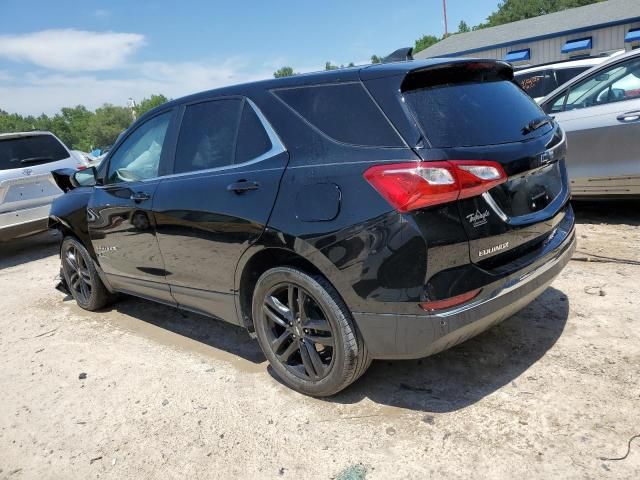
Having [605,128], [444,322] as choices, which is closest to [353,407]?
[444,322]

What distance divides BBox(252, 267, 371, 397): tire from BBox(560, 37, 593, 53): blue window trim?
30046 mm

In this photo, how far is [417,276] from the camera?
246cm

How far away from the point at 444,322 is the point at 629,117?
396 cm

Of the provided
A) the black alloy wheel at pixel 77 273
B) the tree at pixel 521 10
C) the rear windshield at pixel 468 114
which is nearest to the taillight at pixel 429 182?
the rear windshield at pixel 468 114

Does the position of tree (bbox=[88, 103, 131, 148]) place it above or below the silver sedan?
above

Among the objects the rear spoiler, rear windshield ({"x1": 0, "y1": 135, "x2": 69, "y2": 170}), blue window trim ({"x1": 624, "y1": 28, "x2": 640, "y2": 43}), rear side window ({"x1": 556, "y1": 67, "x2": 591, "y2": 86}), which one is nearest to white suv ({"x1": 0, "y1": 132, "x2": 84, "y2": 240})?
rear windshield ({"x1": 0, "y1": 135, "x2": 69, "y2": 170})

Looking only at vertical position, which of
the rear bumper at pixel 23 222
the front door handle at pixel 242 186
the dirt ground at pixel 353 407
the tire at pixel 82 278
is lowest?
the dirt ground at pixel 353 407

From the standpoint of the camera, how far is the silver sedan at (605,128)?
523 centimetres

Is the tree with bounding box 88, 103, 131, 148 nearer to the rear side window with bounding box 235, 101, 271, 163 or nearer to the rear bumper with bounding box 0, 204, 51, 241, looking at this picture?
the rear bumper with bounding box 0, 204, 51, 241

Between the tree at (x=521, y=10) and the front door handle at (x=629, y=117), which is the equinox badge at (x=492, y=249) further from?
the tree at (x=521, y=10)

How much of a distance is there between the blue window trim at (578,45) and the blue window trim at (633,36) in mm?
1999

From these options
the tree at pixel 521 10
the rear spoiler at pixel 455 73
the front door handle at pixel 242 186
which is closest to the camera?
the rear spoiler at pixel 455 73

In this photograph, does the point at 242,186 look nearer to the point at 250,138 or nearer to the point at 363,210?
the point at 250,138

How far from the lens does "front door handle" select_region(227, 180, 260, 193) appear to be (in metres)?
3.06
